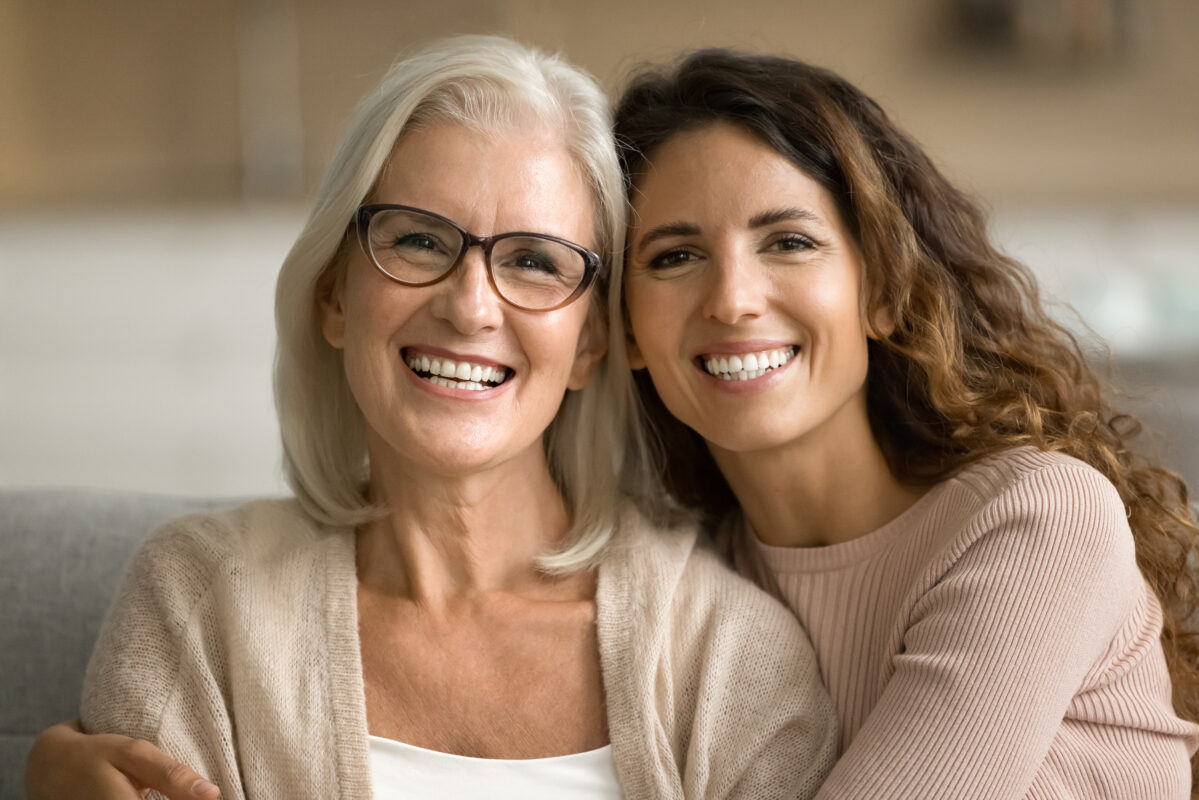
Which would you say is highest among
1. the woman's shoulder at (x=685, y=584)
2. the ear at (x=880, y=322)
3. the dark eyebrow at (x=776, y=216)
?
the dark eyebrow at (x=776, y=216)

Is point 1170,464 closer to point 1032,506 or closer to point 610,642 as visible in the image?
point 1032,506

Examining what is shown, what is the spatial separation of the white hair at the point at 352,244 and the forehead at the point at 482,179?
0.07 ft

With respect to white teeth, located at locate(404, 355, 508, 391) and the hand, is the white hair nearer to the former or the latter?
white teeth, located at locate(404, 355, 508, 391)

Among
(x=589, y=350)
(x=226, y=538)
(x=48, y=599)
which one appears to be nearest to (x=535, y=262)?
(x=589, y=350)

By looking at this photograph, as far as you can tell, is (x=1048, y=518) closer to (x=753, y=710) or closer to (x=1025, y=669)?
(x=1025, y=669)

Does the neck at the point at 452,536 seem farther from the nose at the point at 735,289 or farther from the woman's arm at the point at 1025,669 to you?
the woman's arm at the point at 1025,669

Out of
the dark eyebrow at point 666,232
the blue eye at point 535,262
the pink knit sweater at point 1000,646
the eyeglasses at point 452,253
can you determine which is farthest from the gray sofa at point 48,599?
the pink knit sweater at point 1000,646

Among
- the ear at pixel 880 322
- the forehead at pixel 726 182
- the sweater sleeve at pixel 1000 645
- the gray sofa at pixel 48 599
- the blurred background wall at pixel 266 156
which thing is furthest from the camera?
the blurred background wall at pixel 266 156

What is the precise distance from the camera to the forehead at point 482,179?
5.11 feet

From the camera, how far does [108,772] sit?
147 centimetres

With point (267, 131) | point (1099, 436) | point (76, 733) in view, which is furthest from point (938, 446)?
point (267, 131)

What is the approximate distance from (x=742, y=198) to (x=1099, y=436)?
70 cm

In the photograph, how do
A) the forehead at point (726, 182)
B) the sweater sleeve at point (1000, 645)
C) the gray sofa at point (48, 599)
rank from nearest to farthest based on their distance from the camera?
the sweater sleeve at point (1000, 645), the forehead at point (726, 182), the gray sofa at point (48, 599)

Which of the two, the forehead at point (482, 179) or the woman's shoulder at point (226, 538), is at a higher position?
the forehead at point (482, 179)
